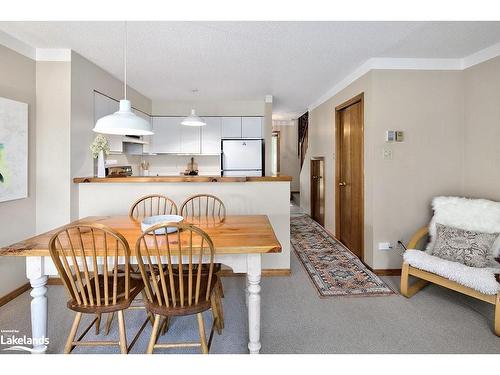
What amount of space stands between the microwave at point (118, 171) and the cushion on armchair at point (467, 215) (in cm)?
364

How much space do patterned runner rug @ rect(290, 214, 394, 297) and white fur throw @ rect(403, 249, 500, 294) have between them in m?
0.44

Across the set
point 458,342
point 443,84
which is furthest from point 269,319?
point 443,84

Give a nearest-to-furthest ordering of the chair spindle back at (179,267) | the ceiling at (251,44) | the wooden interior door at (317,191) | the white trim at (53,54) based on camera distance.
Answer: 1. the chair spindle back at (179,267)
2. the ceiling at (251,44)
3. the white trim at (53,54)
4. the wooden interior door at (317,191)

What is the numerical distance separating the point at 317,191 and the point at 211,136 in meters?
2.25

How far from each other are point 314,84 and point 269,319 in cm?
323

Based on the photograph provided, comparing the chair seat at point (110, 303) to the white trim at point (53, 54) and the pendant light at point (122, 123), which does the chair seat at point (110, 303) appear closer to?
the pendant light at point (122, 123)

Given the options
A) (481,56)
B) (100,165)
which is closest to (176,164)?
(100,165)

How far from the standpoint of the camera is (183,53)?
115 inches

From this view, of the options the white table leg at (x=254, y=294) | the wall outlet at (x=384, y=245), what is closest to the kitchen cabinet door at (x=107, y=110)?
the white table leg at (x=254, y=294)

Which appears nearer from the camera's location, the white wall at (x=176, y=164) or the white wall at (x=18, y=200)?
the white wall at (x=18, y=200)

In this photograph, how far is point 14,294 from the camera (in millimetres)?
2656

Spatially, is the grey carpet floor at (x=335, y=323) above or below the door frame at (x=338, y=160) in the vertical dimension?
below

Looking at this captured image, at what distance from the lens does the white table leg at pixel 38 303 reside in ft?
5.47
